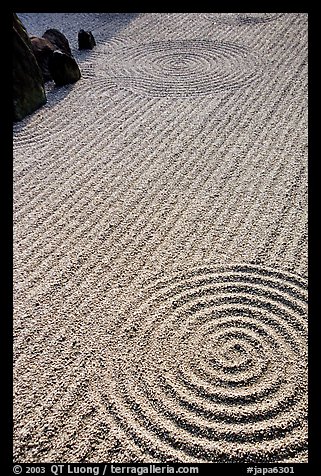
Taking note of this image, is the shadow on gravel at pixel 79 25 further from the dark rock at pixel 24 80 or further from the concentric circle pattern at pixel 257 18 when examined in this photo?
the concentric circle pattern at pixel 257 18

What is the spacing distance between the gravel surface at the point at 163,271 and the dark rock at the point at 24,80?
0.64 feet

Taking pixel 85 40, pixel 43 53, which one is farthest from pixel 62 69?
pixel 85 40

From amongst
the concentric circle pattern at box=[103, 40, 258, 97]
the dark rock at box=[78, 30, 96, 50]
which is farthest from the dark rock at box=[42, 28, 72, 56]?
the concentric circle pattern at box=[103, 40, 258, 97]

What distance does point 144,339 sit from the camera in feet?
12.0

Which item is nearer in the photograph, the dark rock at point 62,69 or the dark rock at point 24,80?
the dark rock at point 24,80

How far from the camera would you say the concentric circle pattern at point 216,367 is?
3023 mm

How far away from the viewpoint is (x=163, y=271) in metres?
4.26

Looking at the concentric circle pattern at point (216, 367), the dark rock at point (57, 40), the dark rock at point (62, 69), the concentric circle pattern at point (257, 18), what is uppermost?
the dark rock at point (57, 40)

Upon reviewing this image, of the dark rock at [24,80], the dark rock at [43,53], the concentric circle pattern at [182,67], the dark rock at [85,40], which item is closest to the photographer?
the dark rock at [24,80]

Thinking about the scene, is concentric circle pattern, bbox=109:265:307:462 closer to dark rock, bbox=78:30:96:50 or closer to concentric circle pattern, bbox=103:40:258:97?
concentric circle pattern, bbox=103:40:258:97

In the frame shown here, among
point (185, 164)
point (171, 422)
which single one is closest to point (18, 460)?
point (171, 422)

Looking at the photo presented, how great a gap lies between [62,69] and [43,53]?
798 mm

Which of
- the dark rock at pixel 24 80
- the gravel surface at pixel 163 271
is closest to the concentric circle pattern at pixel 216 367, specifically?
the gravel surface at pixel 163 271

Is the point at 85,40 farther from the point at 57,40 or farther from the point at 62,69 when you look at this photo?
the point at 62,69
